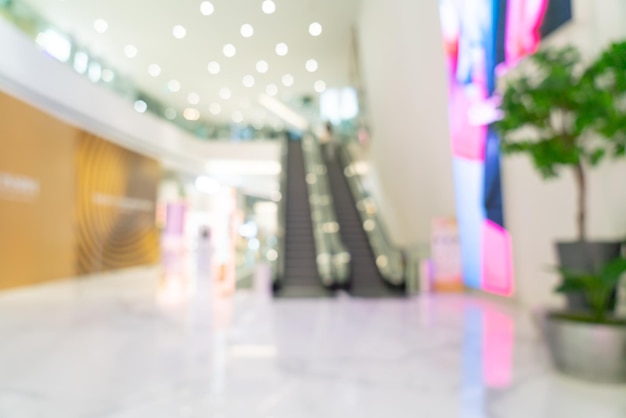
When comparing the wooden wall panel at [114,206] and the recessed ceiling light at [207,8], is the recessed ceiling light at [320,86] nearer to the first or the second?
the wooden wall panel at [114,206]

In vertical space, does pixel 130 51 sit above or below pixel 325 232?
above

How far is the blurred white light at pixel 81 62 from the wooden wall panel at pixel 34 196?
1.35 meters

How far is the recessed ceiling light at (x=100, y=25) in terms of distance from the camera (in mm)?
6797

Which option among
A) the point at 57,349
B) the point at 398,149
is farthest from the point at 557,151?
the point at 398,149

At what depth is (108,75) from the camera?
33.8 ft

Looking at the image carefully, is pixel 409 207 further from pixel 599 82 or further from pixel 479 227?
pixel 599 82

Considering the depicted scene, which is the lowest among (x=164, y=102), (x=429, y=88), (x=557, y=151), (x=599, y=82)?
(x=557, y=151)

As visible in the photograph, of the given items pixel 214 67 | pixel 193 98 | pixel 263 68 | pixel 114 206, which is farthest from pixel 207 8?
pixel 193 98

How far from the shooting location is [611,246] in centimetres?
296

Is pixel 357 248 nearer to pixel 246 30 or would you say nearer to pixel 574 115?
pixel 246 30

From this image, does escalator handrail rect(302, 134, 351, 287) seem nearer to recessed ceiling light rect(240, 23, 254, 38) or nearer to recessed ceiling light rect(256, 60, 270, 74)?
recessed ceiling light rect(256, 60, 270, 74)

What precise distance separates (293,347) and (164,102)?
11.6m

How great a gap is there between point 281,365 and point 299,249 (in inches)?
202

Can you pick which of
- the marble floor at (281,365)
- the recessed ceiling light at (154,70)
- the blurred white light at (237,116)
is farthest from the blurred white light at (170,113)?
the marble floor at (281,365)
